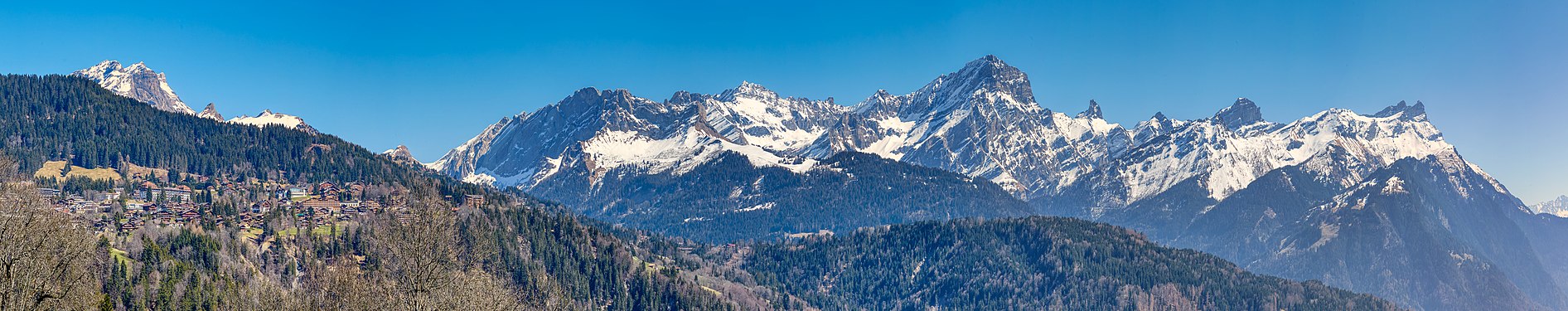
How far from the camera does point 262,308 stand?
124750mm

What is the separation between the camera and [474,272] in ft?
287

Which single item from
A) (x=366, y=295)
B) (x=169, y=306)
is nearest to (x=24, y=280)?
(x=366, y=295)

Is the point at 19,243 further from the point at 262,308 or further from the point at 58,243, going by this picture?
the point at 262,308

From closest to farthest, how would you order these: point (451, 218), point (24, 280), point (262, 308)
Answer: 1. point (24, 280)
2. point (451, 218)
3. point (262, 308)

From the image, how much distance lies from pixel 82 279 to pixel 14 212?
48.4ft

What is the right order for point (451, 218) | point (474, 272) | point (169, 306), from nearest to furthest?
point (451, 218)
point (474, 272)
point (169, 306)

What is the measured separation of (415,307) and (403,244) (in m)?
4.36

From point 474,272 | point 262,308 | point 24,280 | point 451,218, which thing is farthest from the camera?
point 262,308

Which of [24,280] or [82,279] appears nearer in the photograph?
[24,280]

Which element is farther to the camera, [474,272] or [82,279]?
[474,272]

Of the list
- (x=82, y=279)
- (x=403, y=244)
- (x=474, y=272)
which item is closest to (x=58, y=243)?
(x=82, y=279)

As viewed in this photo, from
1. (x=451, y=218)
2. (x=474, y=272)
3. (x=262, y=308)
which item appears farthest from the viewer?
(x=262, y=308)

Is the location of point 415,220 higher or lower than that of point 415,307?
higher

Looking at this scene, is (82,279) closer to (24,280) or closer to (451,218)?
(24,280)
